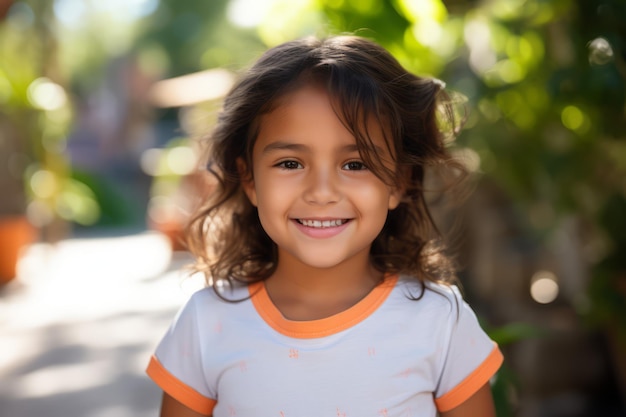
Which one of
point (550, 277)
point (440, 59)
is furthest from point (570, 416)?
point (440, 59)

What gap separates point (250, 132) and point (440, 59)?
159 cm

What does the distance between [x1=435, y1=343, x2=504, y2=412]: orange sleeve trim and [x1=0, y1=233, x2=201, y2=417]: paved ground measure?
597 millimetres

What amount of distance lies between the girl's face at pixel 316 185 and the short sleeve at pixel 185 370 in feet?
0.78

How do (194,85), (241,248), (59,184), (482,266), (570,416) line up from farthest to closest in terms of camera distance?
(194,85)
(59,184)
(482,266)
(570,416)
(241,248)

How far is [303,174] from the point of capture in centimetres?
138

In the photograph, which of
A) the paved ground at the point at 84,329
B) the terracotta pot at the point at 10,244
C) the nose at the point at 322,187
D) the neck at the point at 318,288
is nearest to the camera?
the nose at the point at 322,187

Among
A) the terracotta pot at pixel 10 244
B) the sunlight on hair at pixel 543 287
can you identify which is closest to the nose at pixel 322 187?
the sunlight on hair at pixel 543 287

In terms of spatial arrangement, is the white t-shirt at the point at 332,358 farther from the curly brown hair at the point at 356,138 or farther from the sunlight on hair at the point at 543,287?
the sunlight on hair at the point at 543,287

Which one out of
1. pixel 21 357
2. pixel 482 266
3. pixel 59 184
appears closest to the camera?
pixel 21 357

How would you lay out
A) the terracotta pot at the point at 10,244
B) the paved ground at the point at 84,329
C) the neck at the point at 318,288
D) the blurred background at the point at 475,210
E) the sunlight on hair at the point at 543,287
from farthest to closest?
the terracotta pot at the point at 10,244 → the sunlight on hair at the point at 543,287 → the paved ground at the point at 84,329 → the blurred background at the point at 475,210 → the neck at the point at 318,288

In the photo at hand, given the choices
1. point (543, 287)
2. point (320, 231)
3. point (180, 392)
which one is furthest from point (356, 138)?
point (543, 287)

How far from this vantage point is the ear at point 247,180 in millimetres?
1556

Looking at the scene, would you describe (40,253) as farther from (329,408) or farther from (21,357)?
(329,408)

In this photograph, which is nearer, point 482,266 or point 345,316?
point 345,316
